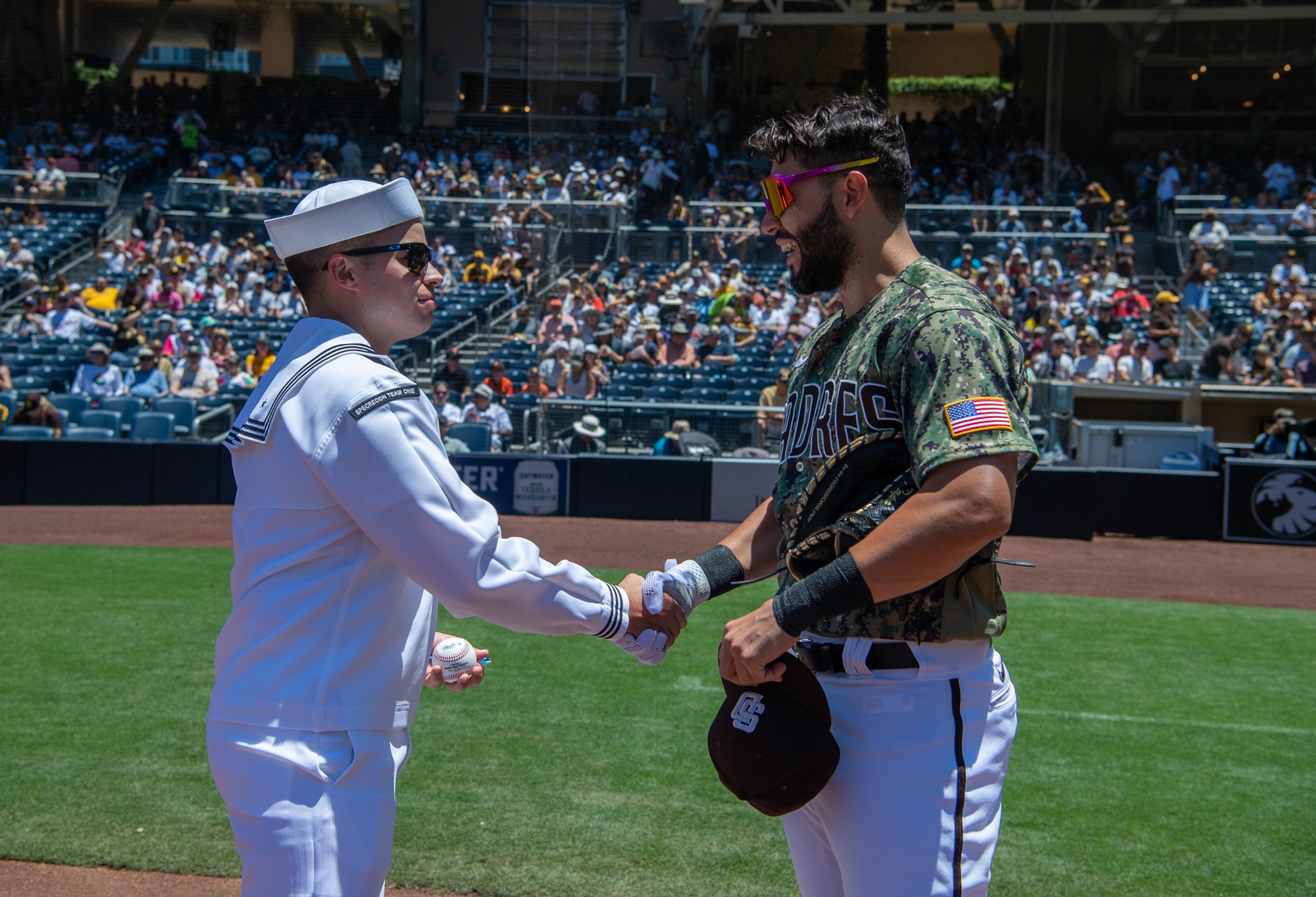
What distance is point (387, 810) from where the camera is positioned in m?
2.17

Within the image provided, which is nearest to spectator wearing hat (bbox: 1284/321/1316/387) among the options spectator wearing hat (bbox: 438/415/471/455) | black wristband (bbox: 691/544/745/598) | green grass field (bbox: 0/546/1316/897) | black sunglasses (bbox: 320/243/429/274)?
green grass field (bbox: 0/546/1316/897)

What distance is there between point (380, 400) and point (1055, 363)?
14369 millimetres

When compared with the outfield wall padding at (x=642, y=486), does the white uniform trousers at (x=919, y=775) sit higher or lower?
higher

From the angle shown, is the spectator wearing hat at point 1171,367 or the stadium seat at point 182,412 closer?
the stadium seat at point 182,412

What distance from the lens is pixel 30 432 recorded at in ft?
46.2

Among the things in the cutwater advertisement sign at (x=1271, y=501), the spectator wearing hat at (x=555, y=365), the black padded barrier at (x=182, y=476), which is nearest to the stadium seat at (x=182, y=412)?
the black padded barrier at (x=182, y=476)

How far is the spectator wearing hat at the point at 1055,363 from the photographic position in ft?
49.5

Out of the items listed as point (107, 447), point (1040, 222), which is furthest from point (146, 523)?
point (1040, 222)

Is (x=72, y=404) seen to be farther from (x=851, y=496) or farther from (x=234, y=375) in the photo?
(x=851, y=496)

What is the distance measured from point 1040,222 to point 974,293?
56.1 feet

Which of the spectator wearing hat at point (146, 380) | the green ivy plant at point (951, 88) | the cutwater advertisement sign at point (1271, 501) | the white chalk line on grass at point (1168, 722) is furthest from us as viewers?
the green ivy plant at point (951, 88)

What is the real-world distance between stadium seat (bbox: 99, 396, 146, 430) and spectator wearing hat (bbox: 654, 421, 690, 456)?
22.7 feet

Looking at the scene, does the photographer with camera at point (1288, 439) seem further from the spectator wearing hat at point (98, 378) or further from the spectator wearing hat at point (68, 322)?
the spectator wearing hat at point (68, 322)

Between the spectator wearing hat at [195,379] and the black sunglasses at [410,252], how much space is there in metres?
14.3
